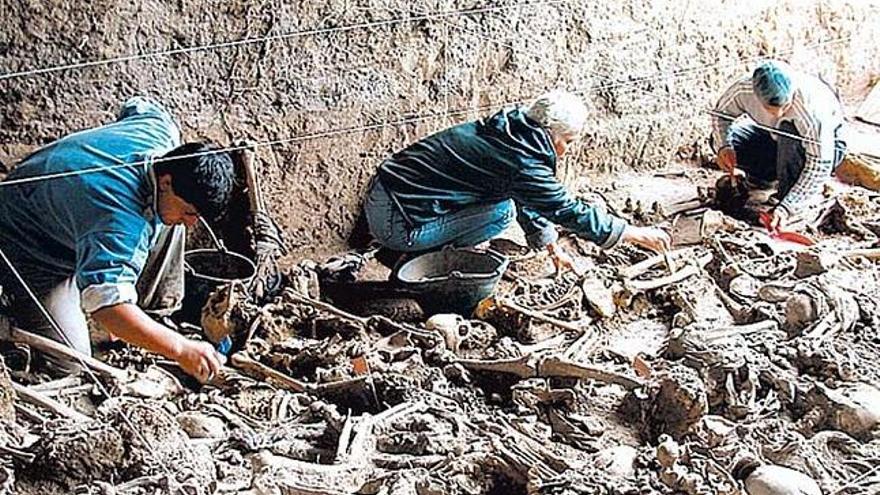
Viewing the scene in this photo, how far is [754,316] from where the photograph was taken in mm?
3428

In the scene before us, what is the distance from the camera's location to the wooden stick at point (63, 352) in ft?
10.3

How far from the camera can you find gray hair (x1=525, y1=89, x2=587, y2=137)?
4473 millimetres

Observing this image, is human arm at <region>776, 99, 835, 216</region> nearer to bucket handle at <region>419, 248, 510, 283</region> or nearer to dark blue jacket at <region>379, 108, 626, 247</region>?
dark blue jacket at <region>379, 108, 626, 247</region>

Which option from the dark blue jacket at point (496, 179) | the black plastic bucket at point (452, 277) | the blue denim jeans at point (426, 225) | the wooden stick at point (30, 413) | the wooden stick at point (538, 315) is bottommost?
the black plastic bucket at point (452, 277)

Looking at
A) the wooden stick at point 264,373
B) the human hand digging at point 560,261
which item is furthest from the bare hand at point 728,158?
the wooden stick at point 264,373

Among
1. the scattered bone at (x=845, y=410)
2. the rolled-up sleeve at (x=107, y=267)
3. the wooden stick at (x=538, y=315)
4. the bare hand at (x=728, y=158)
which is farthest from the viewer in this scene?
the bare hand at (x=728, y=158)

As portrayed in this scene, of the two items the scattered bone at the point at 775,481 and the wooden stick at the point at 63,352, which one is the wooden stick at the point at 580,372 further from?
the wooden stick at the point at 63,352

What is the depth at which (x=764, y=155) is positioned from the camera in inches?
232

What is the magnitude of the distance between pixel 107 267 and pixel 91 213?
20 cm

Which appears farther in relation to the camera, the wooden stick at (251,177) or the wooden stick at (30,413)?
the wooden stick at (251,177)

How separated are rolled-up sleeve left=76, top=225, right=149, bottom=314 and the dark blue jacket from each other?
5.53 feet

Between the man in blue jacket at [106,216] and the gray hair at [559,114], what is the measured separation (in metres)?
1.51

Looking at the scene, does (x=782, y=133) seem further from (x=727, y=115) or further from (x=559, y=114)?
Answer: (x=559, y=114)

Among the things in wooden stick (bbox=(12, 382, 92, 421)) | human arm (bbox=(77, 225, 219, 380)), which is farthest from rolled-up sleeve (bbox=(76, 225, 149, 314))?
wooden stick (bbox=(12, 382, 92, 421))
